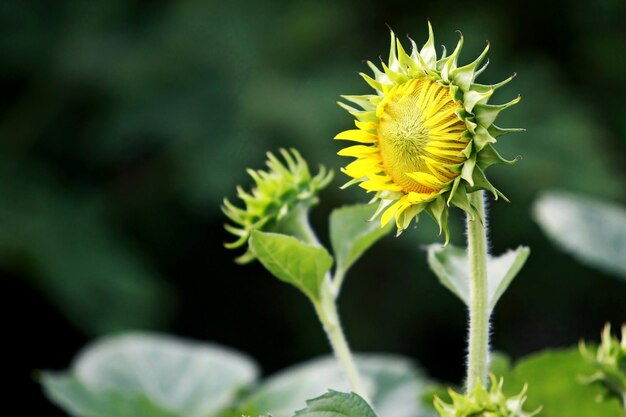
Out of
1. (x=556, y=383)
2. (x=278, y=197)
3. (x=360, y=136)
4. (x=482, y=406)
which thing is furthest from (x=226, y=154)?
(x=482, y=406)

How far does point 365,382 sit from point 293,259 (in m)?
0.34

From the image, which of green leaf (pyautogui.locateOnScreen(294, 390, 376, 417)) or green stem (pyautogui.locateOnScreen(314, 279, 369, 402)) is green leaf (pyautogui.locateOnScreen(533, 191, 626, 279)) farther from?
green leaf (pyautogui.locateOnScreen(294, 390, 376, 417))

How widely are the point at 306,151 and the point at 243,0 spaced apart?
67 cm

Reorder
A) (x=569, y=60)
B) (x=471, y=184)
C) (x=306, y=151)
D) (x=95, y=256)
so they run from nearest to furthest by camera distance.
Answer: (x=471, y=184)
(x=306, y=151)
(x=95, y=256)
(x=569, y=60)

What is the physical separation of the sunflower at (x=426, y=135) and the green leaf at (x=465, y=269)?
0.34 ft

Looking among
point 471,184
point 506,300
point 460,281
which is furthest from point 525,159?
point 471,184

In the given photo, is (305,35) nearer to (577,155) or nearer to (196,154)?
(196,154)

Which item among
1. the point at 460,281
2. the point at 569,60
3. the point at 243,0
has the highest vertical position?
the point at 243,0

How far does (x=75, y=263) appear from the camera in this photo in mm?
3107

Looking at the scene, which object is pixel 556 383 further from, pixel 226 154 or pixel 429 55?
pixel 226 154

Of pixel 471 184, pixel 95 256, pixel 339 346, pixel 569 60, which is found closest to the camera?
pixel 471 184

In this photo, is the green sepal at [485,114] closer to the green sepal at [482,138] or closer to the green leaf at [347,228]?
the green sepal at [482,138]

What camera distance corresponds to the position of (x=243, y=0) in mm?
3254

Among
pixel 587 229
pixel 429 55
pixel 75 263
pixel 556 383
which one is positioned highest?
pixel 75 263
